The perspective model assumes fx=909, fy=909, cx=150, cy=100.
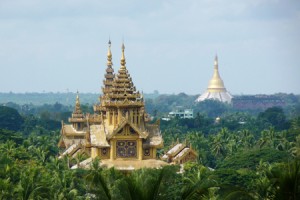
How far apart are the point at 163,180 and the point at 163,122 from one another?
127 m

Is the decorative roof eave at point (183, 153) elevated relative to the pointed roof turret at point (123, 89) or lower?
lower

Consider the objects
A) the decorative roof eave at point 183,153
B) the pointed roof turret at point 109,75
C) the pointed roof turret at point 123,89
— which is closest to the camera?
the pointed roof turret at point 123,89

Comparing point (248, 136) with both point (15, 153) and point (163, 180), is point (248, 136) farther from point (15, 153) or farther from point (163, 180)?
point (163, 180)

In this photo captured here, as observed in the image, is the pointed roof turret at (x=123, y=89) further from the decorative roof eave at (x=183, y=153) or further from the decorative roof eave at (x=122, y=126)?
the decorative roof eave at (x=183, y=153)

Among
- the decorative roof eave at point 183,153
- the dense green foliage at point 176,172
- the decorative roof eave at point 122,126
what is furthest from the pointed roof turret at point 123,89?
the decorative roof eave at point 183,153

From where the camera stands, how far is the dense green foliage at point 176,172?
79.8 feet

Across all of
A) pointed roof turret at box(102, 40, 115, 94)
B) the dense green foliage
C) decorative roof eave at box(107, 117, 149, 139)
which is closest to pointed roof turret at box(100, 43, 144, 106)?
decorative roof eave at box(107, 117, 149, 139)

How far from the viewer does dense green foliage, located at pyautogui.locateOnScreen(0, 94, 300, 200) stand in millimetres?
24327

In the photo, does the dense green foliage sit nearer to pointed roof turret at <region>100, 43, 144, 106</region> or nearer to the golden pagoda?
the golden pagoda

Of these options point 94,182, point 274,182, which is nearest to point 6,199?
point 94,182

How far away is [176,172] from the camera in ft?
148

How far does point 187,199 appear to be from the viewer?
81.7ft

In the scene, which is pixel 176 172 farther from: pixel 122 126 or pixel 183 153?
pixel 183 153

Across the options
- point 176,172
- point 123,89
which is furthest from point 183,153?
point 176,172
